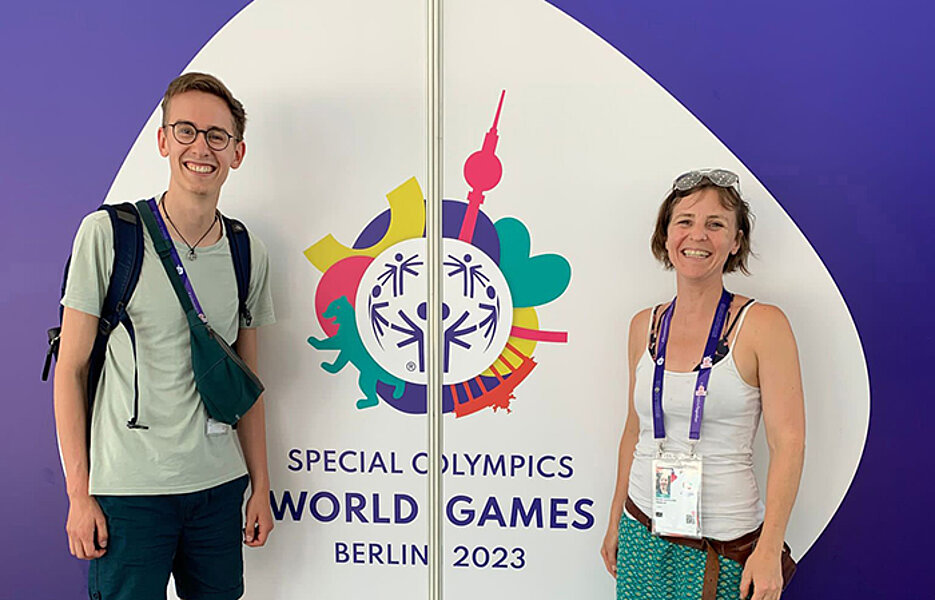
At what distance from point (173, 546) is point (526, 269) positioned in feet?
3.50

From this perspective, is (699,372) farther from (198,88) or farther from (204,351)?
(198,88)

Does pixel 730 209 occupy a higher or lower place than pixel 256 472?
higher

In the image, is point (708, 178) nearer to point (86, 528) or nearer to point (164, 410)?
point (164, 410)

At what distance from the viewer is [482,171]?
2.00m

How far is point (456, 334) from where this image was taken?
2.04 meters

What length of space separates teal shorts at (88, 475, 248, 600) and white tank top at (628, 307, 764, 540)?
1001 mm

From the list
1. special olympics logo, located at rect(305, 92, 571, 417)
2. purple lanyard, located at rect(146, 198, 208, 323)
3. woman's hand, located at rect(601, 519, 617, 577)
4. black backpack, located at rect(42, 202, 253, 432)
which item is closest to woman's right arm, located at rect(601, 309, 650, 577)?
woman's hand, located at rect(601, 519, 617, 577)

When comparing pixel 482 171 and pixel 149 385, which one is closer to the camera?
pixel 149 385

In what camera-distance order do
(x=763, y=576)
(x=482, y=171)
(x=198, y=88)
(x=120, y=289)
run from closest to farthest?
1. (x=763, y=576)
2. (x=120, y=289)
3. (x=198, y=88)
4. (x=482, y=171)

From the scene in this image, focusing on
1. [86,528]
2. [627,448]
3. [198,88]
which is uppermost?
[198,88]

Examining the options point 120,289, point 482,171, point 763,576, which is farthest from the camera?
point 482,171

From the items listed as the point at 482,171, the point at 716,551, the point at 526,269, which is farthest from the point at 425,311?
the point at 716,551

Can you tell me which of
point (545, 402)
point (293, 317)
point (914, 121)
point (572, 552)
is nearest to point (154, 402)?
point (293, 317)

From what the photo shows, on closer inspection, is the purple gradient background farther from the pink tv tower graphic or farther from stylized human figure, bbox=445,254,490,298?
stylized human figure, bbox=445,254,490,298
